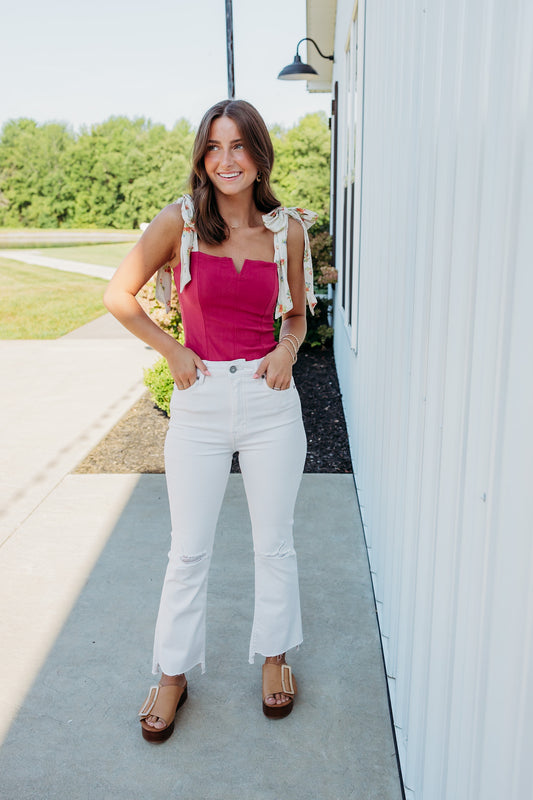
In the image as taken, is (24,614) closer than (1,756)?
No

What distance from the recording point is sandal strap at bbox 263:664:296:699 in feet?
7.72

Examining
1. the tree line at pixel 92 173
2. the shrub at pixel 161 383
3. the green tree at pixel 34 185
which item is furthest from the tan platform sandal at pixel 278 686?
the green tree at pixel 34 185

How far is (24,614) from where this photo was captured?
2930mm

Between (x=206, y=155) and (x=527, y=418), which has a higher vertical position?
(x=206, y=155)

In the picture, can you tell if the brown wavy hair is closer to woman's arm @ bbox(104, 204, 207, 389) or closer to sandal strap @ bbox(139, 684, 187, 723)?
woman's arm @ bbox(104, 204, 207, 389)

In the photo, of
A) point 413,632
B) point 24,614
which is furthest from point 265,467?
point 24,614

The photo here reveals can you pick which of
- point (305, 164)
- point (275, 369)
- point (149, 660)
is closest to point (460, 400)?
point (275, 369)

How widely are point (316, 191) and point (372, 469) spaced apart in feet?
97.4

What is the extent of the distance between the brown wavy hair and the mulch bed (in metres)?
2.70

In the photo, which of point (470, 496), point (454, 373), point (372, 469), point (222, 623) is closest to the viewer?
point (470, 496)

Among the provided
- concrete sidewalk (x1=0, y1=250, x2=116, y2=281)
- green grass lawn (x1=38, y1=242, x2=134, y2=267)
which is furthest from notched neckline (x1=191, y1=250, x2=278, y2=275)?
green grass lawn (x1=38, y1=242, x2=134, y2=267)

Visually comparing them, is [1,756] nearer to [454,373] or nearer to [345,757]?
[345,757]

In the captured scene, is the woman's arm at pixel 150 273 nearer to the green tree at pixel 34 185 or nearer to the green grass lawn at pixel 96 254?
the green grass lawn at pixel 96 254

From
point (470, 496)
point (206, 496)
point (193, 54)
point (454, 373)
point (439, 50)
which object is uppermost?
point (193, 54)
